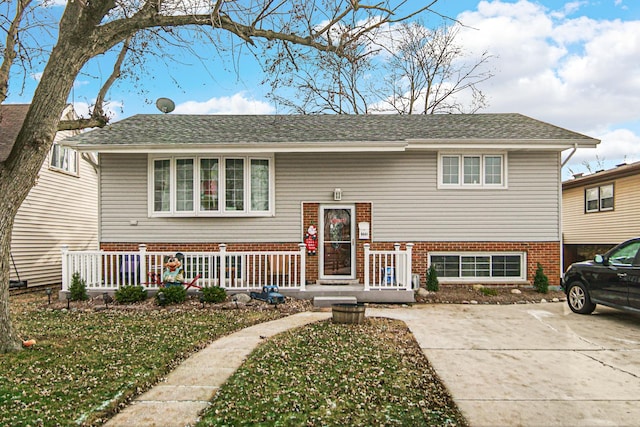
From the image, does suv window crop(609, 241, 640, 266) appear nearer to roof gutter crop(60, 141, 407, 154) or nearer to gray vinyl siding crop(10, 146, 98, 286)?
roof gutter crop(60, 141, 407, 154)

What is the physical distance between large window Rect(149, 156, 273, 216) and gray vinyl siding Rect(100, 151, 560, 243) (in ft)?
0.96

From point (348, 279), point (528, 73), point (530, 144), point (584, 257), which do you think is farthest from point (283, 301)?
point (584, 257)

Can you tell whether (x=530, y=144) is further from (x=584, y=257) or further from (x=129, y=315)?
(x=584, y=257)

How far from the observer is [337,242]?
1094 centimetres

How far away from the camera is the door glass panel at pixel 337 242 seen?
1091cm

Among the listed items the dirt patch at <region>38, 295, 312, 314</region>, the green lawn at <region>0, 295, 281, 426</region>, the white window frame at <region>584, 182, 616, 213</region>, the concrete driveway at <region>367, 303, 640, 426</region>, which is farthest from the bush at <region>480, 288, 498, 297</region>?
the white window frame at <region>584, 182, 616, 213</region>

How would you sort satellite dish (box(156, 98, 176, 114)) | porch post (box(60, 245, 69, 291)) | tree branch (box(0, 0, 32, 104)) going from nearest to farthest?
tree branch (box(0, 0, 32, 104))
porch post (box(60, 245, 69, 291))
satellite dish (box(156, 98, 176, 114))

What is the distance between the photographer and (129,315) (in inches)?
320

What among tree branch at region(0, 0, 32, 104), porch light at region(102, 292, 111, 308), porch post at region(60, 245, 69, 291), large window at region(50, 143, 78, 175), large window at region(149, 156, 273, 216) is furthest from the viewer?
large window at region(50, 143, 78, 175)

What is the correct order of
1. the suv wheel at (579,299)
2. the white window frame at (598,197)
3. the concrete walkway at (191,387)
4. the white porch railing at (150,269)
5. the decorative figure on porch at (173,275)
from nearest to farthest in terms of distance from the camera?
the concrete walkway at (191,387), the suv wheel at (579,299), the decorative figure on porch at (173,275), the white porch railing at (150,269), the white window frame at (598,197)

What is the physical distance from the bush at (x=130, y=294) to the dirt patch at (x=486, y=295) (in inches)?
229

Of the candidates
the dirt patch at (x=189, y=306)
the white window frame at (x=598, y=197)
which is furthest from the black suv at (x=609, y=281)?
the white window frame at (x=598, y=197)

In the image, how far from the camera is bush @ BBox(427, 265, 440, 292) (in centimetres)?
1026

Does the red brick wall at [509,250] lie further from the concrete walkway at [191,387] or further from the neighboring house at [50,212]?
the neighboring house at [50,212]
